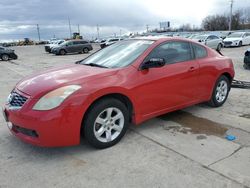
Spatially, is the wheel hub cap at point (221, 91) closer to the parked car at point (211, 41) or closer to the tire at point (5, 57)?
the parked car at point (211, 41)

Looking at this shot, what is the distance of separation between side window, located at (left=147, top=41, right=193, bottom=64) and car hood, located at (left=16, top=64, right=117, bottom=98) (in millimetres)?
934

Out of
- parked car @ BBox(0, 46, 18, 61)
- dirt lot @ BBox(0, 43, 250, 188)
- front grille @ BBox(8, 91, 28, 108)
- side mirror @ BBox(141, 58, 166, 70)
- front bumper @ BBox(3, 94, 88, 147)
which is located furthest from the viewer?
parked car @ BBox(0, 46, 18, 61)

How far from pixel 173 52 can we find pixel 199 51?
74 cm

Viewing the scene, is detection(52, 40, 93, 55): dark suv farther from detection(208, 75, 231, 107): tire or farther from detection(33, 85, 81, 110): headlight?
detection(33, 85, 81, 110): headlight

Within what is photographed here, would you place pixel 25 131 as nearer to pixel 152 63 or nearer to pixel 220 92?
pixel 152 63

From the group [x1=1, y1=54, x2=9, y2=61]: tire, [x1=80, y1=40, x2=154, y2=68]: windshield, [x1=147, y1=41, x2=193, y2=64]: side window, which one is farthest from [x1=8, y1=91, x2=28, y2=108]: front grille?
[x1=1, y1=54, x2=9, y2=61]: tire

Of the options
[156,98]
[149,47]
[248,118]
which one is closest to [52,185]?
[156,98]

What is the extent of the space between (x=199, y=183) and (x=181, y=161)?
19.9 inches

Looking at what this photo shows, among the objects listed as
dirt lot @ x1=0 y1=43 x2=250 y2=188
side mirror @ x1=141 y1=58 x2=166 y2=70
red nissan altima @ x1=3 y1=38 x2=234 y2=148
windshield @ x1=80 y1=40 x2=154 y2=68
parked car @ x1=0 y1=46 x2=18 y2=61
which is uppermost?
windshield @ x1=80 y1=40 x2=154 y2=68

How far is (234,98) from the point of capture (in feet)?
21.2

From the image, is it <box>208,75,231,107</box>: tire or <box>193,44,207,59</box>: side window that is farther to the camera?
<box>208,75,231,107</box>: tire

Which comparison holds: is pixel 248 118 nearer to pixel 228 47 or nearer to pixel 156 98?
pixel 156 98

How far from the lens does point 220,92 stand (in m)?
5.75

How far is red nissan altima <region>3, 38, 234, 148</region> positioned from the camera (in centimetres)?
337
